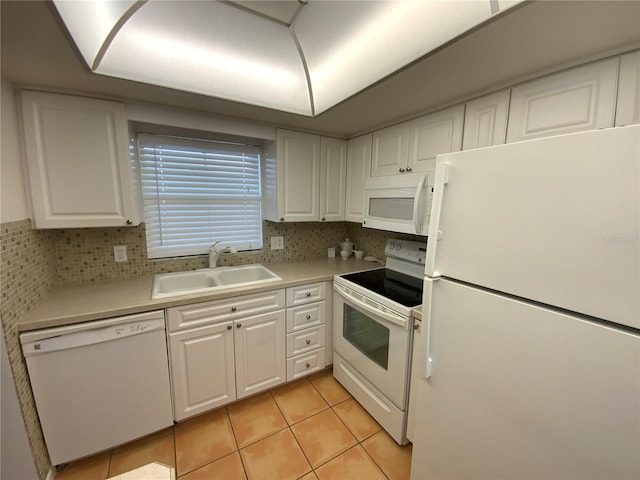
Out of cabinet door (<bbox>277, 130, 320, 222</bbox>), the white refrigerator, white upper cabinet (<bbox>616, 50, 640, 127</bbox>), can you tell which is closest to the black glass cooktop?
the white refrigerator

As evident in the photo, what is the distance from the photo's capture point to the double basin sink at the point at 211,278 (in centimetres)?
197

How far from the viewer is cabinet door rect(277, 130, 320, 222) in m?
2.18

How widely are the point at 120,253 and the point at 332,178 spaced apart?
1799 mm

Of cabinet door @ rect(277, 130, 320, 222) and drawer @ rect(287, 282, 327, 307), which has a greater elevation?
cabinet door @ rect(277, 130, 320, 222)

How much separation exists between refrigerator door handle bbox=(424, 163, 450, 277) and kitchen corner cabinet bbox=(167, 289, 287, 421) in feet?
3.79

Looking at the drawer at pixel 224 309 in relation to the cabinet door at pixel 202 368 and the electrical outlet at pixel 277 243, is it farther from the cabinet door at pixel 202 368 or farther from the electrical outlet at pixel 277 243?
the electrical outlet at pixel 277 243

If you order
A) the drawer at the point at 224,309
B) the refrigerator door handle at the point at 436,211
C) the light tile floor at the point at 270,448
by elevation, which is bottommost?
the light tile floor at the point at 270,448

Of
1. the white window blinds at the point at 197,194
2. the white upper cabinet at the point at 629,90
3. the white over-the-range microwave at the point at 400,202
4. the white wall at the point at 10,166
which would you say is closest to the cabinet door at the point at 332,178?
the white over-the-range microwave at the point at 400,202

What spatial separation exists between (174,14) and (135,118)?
664 mm

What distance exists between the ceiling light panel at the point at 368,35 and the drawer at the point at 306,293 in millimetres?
1305

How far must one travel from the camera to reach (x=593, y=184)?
727mm

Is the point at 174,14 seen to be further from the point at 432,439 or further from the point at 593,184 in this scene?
the point at 432,439

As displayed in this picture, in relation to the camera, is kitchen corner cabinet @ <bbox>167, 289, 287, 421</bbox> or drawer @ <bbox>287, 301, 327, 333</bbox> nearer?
kitchen corner cabinet @ <bbox>167, 289, 287, 421</bbox>

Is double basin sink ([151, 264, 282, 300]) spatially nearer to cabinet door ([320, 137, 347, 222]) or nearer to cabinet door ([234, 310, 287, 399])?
cabinet door ([234, 310, 287, 399])
